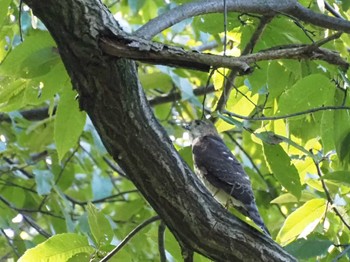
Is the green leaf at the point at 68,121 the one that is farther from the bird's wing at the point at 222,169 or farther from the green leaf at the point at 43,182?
the bird's wing at the point at 222,169

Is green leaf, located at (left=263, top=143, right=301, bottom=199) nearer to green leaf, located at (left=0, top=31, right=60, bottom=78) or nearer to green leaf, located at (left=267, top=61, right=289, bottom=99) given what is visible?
green leaf, located at (left=267, top=61, right=289, bottom=99)

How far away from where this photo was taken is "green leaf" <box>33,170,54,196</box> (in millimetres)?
3857

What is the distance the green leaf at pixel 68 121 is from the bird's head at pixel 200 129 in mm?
1335

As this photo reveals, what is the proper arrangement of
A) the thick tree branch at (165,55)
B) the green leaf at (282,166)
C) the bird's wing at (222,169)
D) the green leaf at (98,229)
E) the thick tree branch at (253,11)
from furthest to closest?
the bird's wing at (222,169) < the green leaf at (282,166) < the green leaf at (98,229) < the thick tree branch at (253,11) < the thick tree branch at (165,55)

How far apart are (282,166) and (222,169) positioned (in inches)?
42.1

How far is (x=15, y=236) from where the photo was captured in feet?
12.7

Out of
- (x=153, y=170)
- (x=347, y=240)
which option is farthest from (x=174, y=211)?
(x=347, y=240)

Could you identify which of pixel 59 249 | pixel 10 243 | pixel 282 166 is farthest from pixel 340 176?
pixel 10 243

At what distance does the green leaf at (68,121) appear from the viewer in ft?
10.0

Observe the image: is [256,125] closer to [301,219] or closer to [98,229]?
[301,219]

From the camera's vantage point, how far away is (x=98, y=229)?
2.88 metres

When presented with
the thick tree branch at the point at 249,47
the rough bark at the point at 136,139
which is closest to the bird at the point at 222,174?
the thick tree branch at the point at 249,47

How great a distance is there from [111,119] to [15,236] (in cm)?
159

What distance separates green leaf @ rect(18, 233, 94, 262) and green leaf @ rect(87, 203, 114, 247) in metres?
0.05
